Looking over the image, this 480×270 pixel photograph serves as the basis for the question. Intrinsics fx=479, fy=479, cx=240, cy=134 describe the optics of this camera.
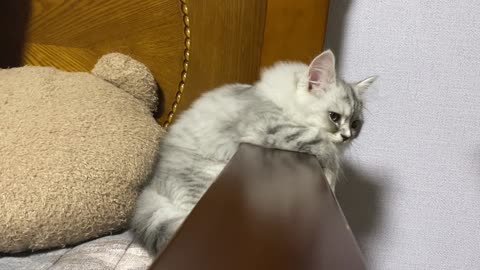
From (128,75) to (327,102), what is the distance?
0.43 m

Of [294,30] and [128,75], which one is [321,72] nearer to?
[294,30]

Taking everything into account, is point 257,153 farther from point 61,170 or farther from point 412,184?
point 412,184

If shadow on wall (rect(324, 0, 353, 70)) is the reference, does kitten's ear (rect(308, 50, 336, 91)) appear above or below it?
below

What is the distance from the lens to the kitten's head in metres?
1.00

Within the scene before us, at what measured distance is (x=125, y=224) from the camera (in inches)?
32.1

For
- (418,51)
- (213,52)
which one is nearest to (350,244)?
(213,52)

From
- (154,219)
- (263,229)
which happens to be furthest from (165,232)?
(263,229)

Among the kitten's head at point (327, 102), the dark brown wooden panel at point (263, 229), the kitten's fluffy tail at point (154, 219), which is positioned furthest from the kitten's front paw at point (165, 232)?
the kitten's head at point (327, 102)

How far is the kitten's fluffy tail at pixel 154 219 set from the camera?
2.42 feet

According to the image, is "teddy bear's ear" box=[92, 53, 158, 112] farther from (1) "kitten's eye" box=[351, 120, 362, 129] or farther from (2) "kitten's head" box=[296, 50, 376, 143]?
(1) "kitten's eye" box=[351, 120, 362, 129]

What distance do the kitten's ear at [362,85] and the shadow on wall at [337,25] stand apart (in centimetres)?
17

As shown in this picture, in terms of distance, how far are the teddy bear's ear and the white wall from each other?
48cm

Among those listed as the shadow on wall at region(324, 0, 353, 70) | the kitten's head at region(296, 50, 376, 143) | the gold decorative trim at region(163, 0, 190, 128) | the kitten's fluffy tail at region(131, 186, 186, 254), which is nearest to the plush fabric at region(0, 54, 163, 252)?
the kitten's fluffy tail at region(131, 186, 186, 254)

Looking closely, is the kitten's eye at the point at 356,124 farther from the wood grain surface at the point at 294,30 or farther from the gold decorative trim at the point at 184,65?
the gold decorative trim at the point at 184,65
